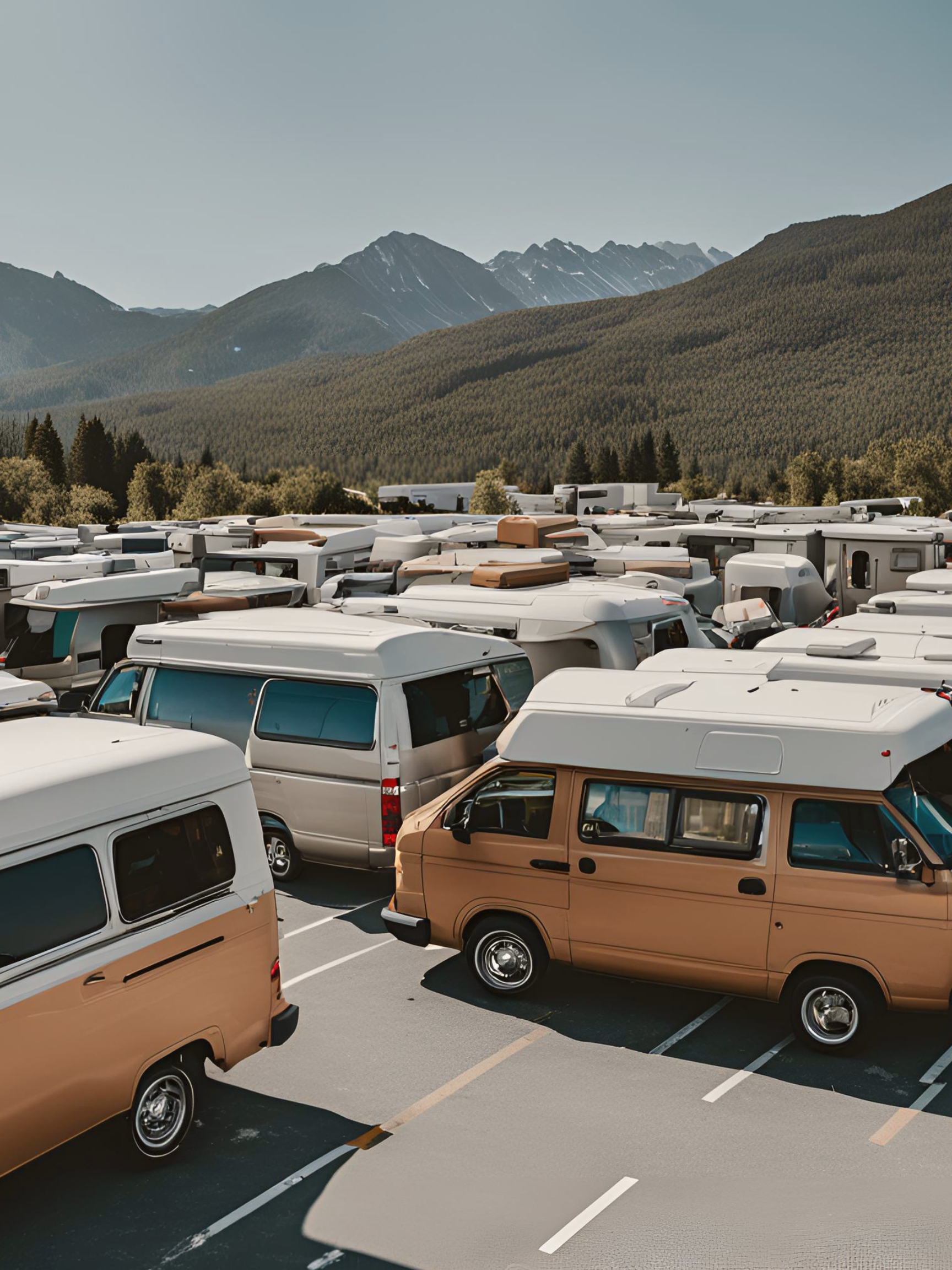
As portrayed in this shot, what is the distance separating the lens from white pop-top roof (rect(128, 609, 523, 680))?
10828 millimetres

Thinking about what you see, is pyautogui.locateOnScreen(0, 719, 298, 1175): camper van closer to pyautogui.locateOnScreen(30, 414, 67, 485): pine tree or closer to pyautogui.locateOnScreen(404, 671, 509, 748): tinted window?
pyautogui.locateOnScreen(404, 671, 509, 748): tinted window

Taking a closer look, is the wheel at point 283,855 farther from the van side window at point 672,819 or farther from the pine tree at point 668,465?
the pine tree at point 668,465

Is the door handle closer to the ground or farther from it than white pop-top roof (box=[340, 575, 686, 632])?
closer to the ground

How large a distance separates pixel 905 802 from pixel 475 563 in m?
13.0

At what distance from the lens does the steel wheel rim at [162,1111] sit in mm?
6371

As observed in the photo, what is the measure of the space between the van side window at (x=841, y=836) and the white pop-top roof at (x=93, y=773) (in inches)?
145

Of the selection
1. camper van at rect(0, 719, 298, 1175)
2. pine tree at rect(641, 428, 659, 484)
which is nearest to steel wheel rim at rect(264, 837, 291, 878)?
camper van at rect(0, 719, 298, 1175)

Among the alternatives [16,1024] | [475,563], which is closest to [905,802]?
[16,1024]

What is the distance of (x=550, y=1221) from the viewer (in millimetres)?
5941

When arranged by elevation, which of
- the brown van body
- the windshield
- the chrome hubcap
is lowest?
the chrome hubcap

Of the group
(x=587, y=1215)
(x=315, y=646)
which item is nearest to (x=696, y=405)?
(x=315, y=646)

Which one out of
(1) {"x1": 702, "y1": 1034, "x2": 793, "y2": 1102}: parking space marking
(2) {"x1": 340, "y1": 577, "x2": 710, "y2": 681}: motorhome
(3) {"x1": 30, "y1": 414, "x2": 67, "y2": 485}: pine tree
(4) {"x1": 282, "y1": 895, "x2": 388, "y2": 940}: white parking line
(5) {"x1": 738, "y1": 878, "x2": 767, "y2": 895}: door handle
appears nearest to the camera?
(1) {"x1": 702, "y1": 1034, "x2": 793, "y2": 1102}: parking space marking

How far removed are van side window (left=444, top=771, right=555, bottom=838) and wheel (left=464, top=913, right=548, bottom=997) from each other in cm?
68

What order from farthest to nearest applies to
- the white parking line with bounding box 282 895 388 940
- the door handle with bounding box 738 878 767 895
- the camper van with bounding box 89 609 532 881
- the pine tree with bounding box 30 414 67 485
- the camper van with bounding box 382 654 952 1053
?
1. the pine tree with bounding box 30 414 67 485
2. the camper van with bounding box 89 609 532 881
3. the white parking line with bounding box 282 895 388 940
4. the door handle with bounding box 738 878 767 895
5. the camper van with bounding box 382 654 952 1053
